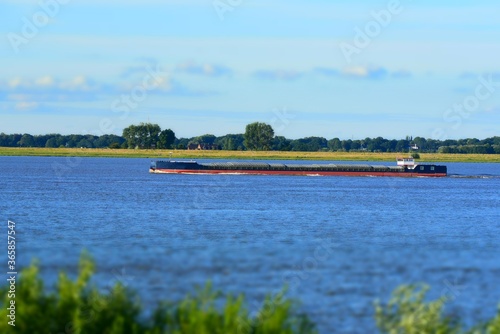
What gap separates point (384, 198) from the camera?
79.4 m

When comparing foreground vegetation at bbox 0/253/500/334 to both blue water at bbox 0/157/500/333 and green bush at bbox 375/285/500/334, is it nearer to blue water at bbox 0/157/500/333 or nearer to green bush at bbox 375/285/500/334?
green bush at bbox 375/285/500/334

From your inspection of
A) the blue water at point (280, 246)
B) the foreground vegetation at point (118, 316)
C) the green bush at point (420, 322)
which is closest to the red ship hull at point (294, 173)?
the blue water at point (280, 246)

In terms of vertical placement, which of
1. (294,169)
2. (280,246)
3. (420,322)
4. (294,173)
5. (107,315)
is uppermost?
(107,315)

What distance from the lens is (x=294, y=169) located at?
402ft

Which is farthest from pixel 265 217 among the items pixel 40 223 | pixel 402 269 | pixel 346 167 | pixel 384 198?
pixel 346 167

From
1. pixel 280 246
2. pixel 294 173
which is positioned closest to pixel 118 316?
pixel 280 246

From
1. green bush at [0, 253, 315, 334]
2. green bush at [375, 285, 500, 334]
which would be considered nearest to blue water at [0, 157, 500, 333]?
green bush at [375, 285, 500, 334]

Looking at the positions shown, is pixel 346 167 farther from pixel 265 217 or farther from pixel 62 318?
pixel 62 318

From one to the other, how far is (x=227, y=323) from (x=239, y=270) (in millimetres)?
15497

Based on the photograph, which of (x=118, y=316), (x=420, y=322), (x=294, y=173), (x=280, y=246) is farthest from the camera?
(x=294, y=173)

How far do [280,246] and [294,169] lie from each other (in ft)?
281

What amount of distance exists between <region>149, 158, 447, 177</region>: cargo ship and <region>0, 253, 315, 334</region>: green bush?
103 m

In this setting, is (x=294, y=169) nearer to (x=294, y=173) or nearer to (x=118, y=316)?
(x=294, y=173)

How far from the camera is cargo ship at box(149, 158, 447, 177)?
118688 mm
